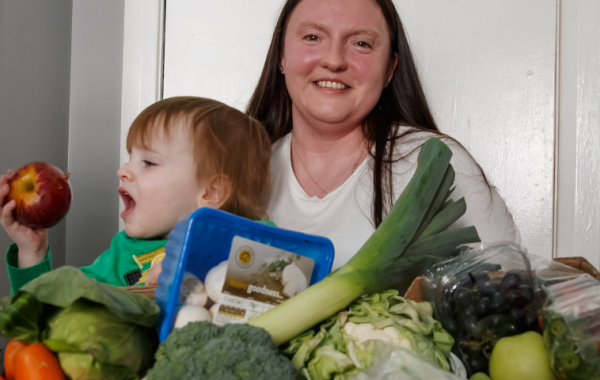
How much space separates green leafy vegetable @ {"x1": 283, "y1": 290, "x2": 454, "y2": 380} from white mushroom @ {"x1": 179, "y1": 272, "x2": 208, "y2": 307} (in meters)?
0.14

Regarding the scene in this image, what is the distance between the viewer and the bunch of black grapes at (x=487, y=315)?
701 millimetres

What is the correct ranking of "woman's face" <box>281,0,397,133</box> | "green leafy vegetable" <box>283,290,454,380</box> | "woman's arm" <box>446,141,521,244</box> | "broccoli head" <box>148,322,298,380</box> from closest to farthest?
1. "broccoli head" <box>148,322,298,380</box>
2. "green leafy vegetable" <box>283,290,454,380</box>
3. "woman's arm" <box>446,141,521,244</box>
4. "woman's face" <box>281,0,397,133</box>

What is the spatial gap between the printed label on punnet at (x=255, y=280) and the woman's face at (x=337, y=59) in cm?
70

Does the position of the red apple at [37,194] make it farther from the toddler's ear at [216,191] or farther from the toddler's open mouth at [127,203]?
the toddler's ear at [216,191]

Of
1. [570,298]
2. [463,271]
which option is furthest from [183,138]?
[570,298]

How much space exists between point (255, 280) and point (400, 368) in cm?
23

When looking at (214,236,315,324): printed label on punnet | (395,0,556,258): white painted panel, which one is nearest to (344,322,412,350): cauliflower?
(214,236,315,324): printed label on punnet

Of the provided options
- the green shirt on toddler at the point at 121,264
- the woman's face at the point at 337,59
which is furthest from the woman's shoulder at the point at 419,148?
the green shirt on toddler at the point at 121,264

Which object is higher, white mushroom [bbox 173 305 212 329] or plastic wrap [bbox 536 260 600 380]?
plastic wrap [bbox 536 260 600 380]

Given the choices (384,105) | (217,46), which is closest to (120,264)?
(384,105)

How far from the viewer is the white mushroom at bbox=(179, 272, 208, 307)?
665 millimetres

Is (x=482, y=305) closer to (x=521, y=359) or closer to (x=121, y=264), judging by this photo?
(x=521, y=359)

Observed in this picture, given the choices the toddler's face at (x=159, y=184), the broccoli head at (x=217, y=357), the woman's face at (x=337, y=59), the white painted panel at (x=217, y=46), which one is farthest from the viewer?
the white painted panel at (x=217, y=46)

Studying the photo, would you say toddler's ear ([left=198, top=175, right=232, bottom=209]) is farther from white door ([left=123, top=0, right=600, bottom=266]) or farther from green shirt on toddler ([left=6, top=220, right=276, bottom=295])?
white door ([left=123, top=0, right=600, bottom=266])
